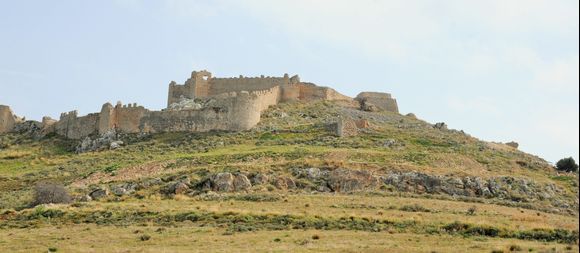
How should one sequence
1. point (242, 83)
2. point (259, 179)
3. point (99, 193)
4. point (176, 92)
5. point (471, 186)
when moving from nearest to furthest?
point (99, 193) → point (259, 179) → point (471, 186) → point (176, 92) → point (242, 83)

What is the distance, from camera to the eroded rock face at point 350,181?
1730 inches

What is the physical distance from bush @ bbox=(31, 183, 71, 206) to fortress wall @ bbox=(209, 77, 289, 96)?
94.7 ft

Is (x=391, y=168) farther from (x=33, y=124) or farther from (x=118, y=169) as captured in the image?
(x=33, y=124)

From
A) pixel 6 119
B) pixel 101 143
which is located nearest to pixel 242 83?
pixel 101 143

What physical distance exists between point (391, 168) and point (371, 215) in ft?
37.6

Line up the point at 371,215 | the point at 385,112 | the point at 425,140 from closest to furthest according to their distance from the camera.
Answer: the point at 371,215
the point at 425,140
the point at 385,112

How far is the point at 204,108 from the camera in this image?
6238 centimetres

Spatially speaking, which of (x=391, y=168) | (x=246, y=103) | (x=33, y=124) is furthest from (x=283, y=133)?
(x=33, y=124)

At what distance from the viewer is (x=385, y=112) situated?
241 ft

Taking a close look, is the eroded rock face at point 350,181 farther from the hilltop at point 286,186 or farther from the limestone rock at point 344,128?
the limestone rock at point 344,128

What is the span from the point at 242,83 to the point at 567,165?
89.7 feet

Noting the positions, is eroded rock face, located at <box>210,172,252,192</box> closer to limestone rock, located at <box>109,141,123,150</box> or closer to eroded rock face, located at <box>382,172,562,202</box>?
eroded rock face, located at <box>382,172,562,202</box>

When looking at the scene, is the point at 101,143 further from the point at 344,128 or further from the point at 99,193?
the point at 99,193

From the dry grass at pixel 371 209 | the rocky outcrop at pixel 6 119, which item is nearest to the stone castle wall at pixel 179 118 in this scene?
the rocky outcrop at pixel 6 119
